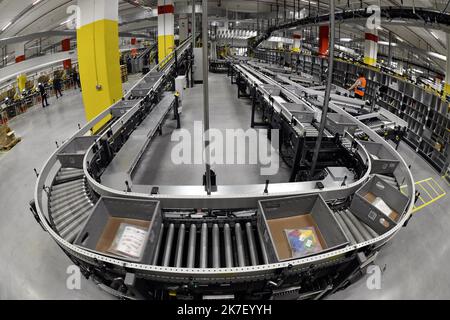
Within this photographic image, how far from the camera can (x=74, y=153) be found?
4.06 meters

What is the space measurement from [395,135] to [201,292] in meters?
6.82

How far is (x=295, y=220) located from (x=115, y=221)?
195cm

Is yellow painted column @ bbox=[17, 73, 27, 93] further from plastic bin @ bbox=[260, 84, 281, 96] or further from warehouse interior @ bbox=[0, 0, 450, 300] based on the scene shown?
plastic bin @ bbox=[260, 84, 281, 96]

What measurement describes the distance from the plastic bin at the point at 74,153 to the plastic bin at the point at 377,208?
3.88 meters

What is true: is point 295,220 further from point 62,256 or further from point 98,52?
point 98,52

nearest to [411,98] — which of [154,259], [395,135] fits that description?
[395,135]

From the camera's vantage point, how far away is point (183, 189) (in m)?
2.86

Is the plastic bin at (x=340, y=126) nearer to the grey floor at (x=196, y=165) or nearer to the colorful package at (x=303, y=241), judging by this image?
the grey floor at (x=196, y=165)

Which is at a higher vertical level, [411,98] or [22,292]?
[411,98]

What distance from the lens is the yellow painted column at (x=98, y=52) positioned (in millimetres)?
6391

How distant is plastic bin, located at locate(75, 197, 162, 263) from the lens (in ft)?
7.98

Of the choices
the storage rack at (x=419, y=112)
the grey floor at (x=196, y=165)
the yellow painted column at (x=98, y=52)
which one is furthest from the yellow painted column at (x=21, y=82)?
the storage rack at (x=419, y=112)

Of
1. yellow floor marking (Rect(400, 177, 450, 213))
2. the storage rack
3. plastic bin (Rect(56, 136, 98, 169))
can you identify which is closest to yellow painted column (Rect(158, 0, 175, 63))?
the storage rack

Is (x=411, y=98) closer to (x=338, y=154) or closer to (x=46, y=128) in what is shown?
(x=338, y=154)
